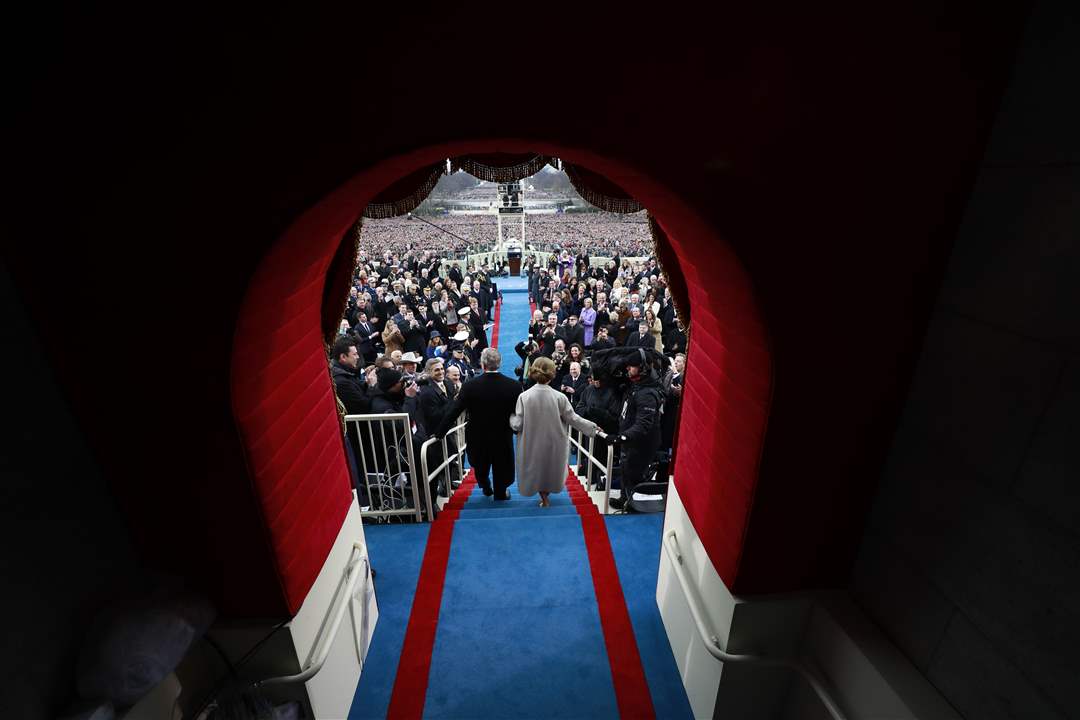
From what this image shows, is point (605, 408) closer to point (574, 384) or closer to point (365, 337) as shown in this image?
point (574, 384)

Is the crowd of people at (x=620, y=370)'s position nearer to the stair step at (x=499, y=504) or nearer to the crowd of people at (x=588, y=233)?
the stair step at (x=499, y=504)

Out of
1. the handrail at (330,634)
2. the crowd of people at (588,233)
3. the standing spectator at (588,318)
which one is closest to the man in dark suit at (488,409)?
the handrail at (330,634)

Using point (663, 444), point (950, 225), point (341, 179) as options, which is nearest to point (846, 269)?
point (950, 225)

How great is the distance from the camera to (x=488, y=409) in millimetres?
4246

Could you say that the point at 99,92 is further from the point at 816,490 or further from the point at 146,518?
the point at 816,490

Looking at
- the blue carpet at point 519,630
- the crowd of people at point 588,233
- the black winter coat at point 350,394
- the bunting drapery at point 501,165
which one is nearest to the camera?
the bunting drapery at point 501,165

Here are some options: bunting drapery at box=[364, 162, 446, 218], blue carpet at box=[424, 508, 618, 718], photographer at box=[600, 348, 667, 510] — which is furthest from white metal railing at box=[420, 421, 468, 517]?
bunting drapery at box=[364, 162, 446, 218]

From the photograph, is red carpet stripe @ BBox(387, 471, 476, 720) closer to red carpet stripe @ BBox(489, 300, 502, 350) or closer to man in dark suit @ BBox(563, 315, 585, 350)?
man in dark suit @ BBox(563, 315, 585, 350)

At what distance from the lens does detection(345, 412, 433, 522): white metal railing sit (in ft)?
13.4

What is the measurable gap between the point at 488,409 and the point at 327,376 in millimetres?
1676

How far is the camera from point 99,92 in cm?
144

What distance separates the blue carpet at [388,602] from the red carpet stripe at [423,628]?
0.04 metres

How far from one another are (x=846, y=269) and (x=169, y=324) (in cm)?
235

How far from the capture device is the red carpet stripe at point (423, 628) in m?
2.81
